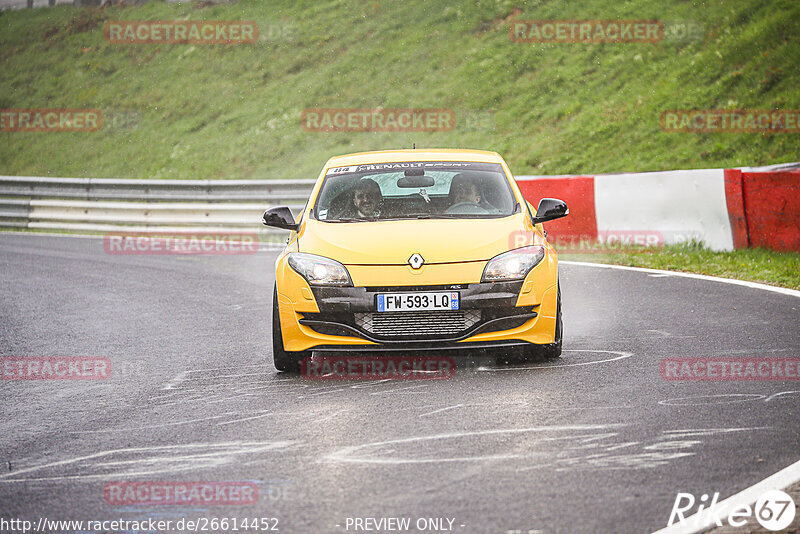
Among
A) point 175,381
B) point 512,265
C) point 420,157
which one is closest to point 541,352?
point 512,265

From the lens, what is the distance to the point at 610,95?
27.2 metres

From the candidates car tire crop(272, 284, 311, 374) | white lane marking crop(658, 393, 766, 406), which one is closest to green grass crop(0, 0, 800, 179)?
white lane marking crop(658, 393, 766, 406)

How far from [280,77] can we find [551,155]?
1402 cm

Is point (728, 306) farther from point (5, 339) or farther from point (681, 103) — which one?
point (681, 103)

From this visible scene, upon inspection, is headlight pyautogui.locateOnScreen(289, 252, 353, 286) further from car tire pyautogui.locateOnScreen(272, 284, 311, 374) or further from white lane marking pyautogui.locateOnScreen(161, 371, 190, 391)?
white lane marking pyautogui.locateOnScreen(161, 371, 190, 391)

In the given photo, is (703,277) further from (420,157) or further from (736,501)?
(736,501)

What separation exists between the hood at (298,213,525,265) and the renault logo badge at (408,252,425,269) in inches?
1.2

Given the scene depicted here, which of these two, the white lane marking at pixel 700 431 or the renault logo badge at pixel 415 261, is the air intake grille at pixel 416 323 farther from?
the white lane marking at pixel 700 431

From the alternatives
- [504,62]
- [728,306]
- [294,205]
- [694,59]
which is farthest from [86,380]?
[504,62]

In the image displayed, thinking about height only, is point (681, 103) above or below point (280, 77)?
below

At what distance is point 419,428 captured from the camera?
19.0 feet

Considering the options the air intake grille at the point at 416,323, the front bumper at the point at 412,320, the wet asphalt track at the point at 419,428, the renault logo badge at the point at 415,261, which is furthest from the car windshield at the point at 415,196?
the wet asphalt track at the point at 419,428

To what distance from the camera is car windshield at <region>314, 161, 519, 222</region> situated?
816cm

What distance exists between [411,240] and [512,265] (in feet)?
2.33
